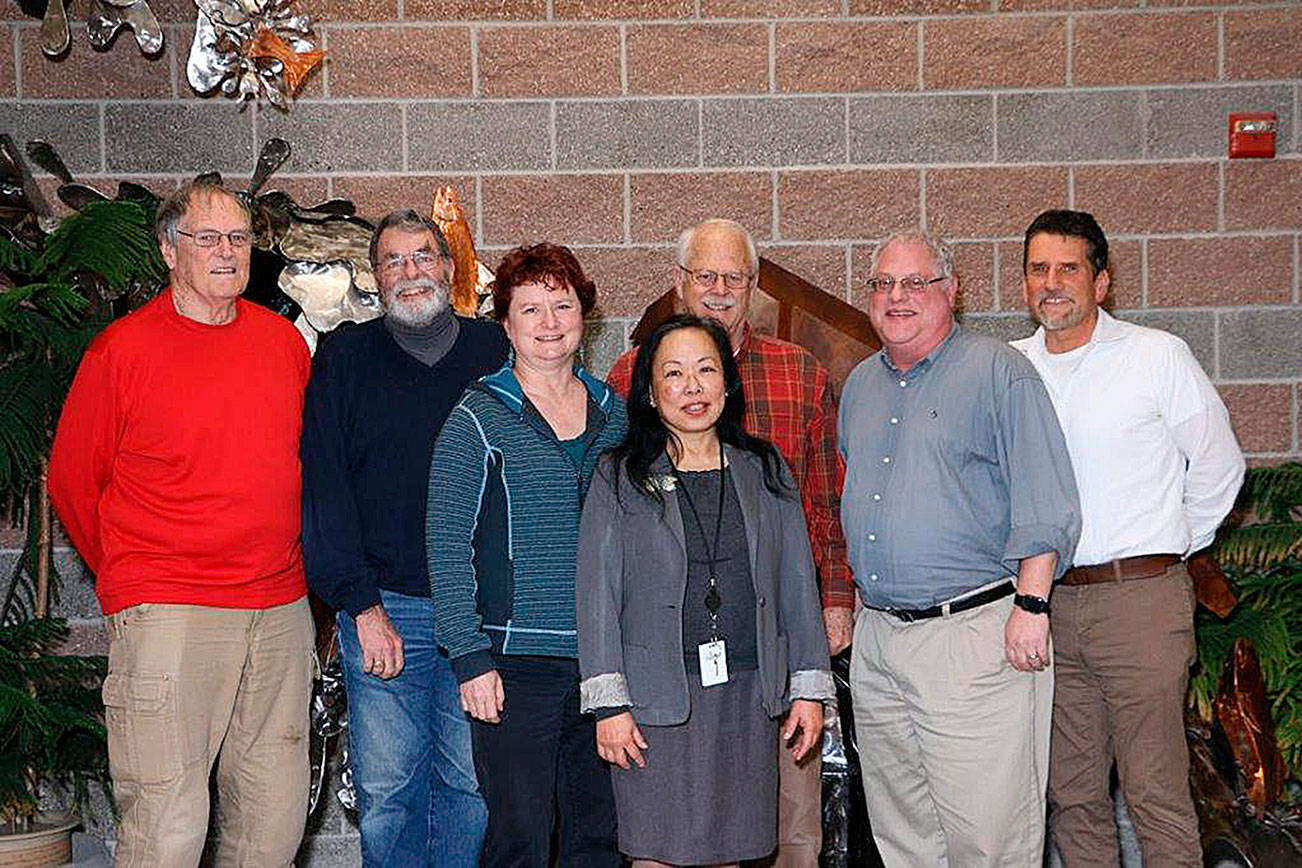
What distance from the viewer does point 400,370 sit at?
303 cm

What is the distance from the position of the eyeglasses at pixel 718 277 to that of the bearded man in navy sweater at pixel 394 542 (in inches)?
20.6

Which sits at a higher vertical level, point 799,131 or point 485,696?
point 799,131

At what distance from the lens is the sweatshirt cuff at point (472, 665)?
2.72 meters

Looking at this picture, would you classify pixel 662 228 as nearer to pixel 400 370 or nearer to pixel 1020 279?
pixel 1020 279

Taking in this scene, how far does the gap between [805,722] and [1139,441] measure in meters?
0.96

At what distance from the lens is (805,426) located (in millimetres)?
3271

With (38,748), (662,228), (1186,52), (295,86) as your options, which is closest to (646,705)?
(38,748)

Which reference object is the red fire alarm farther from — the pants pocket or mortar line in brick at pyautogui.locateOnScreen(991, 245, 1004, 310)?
the pants pocket

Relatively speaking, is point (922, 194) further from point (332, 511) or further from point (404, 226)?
point (332, 511)

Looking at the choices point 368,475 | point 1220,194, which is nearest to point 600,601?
point 368,475

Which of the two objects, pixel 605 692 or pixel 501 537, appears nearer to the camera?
pixel 605 692

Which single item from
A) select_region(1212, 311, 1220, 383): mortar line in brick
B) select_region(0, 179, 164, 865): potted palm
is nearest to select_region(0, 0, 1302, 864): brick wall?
select_region(1212, 311, 1220, 383): mortar line in brick

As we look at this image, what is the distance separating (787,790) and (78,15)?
282cm

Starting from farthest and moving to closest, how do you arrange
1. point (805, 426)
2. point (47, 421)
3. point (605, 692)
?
point (47, 421) < point (805, 426) < point (605, 692)
